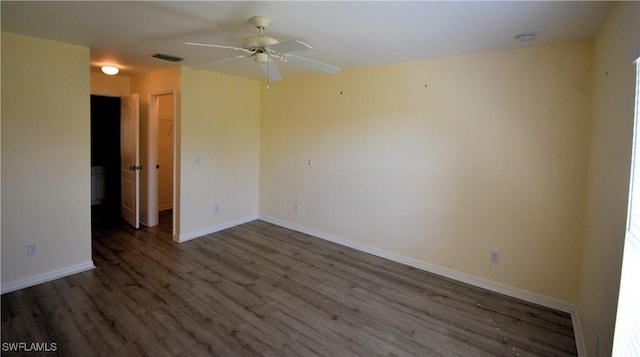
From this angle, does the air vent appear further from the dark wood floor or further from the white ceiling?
the dark wood floor

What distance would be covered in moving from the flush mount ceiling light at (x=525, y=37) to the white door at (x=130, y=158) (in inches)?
196

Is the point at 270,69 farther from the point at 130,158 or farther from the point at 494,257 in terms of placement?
the point at 130,158

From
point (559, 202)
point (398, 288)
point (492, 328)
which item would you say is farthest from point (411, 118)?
point (492, 328)

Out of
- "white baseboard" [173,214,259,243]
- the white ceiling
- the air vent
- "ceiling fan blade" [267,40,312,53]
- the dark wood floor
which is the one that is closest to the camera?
"ceiling fan blade" [267,40,312,53]

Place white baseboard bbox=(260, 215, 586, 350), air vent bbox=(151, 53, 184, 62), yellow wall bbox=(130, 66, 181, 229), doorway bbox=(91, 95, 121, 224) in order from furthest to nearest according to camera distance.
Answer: doorway bbox=(91, 95, 121, 224), yellow wall bbox=(130, 66, 181, 229), air vent bbox=(151, 53, 184, 62), white baseboard bbox=(260, 215, 586, 350)

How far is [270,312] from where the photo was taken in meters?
2.78

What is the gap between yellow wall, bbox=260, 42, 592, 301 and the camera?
2.80 m

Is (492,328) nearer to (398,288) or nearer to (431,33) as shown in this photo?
(398,288)

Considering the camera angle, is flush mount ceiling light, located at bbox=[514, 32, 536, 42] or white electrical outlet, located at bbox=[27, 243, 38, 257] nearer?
flush mount ceiling light, located at bbox=[514, 32, 536, 42]

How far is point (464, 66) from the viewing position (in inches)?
128

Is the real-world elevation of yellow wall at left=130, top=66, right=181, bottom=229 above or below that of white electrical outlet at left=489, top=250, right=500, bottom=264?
above

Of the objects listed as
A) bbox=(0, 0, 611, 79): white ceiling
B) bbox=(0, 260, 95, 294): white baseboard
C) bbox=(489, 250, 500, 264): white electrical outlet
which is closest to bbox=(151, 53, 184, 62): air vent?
bbox=(0, 0, 611, 79): white ceiling

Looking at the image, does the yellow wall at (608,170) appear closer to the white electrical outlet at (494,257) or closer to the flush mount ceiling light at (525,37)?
the flush mount ceiling light at (525,37)

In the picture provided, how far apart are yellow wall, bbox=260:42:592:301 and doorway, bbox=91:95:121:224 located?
160 inches
